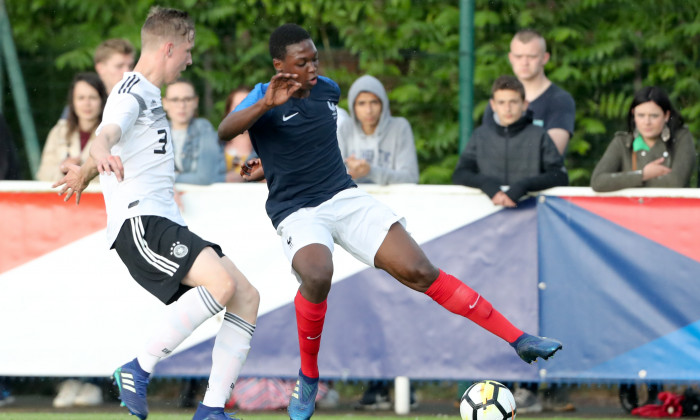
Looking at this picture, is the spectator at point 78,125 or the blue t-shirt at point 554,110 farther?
the blue t-shirt at point 554,110

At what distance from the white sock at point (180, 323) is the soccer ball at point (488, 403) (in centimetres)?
137

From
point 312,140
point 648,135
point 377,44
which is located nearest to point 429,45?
point 377,44

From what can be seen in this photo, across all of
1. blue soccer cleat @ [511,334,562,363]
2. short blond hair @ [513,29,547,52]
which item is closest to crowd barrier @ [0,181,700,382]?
blue soccer cleat @ [511,334,562,363]

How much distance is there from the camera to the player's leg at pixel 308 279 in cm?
560

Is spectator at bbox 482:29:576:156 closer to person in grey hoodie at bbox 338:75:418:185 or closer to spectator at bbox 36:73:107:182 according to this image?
person in grey hoodie at bbox 338:75:418:185

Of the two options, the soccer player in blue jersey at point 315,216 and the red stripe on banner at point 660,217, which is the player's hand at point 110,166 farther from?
the red stripe on banner at point 660,217

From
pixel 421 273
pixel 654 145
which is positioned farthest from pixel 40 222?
pixel 654 145

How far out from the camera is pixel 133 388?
5.43 m

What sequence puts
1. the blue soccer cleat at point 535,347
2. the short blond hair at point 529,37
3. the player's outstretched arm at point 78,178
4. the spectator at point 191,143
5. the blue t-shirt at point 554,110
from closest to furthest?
1. the player's outstretched arm at point 78,178
2. the blue soccer cleat at point 535,347
3. the spectator at point 191,143
4. the blue t-shirt at point 554,110
5. the short blond hair at point 529,37

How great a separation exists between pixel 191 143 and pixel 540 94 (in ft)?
8.47

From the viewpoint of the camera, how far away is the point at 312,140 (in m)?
5.84

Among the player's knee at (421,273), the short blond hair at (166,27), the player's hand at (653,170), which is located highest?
the short blond hair at (166,27)

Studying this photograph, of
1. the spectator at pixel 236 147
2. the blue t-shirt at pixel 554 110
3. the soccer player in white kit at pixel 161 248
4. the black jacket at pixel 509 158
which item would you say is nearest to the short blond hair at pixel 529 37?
the blue t-shirt at pixel 554 110

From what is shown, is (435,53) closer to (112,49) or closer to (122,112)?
(112,49)
